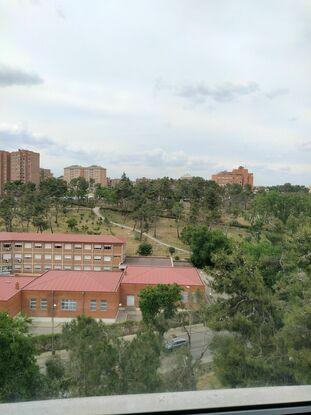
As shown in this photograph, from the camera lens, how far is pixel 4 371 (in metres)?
2.53

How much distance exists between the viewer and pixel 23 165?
27.1m

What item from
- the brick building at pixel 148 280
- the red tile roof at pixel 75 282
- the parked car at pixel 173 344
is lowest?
the brick building at pixel 148 280

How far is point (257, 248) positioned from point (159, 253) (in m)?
5.41

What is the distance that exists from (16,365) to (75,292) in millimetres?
5502

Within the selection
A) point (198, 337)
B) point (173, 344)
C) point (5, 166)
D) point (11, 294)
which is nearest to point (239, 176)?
point (5, 166)

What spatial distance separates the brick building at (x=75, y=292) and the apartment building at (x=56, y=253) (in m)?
3.60

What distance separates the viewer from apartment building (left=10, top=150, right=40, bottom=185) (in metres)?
26.7

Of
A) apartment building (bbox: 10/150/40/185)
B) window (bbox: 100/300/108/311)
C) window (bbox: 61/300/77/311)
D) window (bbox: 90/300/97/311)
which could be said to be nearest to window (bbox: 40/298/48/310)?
window (bbox: 61/300/77/311)

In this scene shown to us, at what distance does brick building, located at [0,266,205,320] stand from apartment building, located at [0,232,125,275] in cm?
360

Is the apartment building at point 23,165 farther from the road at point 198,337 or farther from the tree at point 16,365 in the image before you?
the tree at point 16,365

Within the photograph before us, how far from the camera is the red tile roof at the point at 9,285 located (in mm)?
7443

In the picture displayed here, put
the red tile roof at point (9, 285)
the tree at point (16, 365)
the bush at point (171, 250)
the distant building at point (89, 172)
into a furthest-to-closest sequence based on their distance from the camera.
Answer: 1. the distant building at point (89, 172)
2. the bush at point (171, 250)
3. the red tile roof at point (9, 285)
4. the tree at point (16, 365)

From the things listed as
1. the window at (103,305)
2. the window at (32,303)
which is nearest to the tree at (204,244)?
the window at (103,305)

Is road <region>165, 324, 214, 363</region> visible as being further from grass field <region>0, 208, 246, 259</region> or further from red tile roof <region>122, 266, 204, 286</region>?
grass field <region>0, 208, 246, 259</region>
